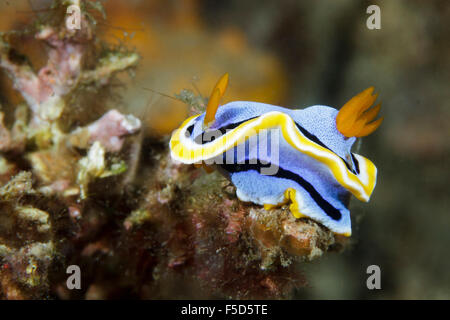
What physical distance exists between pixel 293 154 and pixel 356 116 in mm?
431

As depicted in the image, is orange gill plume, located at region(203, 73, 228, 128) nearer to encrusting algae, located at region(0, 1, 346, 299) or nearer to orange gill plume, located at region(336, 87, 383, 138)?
encrusting algae, located at region(0, 1, 346, 299)

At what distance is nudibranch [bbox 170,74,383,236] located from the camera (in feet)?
5.29

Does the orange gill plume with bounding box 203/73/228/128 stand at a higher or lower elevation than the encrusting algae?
higher

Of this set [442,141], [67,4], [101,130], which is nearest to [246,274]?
[101,130]

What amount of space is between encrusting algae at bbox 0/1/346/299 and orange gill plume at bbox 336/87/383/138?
589 millimetres

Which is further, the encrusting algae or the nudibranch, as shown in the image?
the encrusting algae

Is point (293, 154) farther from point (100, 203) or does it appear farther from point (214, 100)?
point (100, 203)

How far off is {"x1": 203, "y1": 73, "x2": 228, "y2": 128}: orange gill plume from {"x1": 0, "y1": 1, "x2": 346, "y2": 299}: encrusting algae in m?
0.47

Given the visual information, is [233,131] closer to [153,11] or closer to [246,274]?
[246,274]

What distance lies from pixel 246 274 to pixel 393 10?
14.5 ft

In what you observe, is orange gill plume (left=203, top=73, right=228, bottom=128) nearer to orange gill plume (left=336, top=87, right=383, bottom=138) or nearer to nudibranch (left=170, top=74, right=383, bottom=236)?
nudibranch (left=170, top=74, right=383, bottom=236)

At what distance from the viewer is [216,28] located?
17.7 feet

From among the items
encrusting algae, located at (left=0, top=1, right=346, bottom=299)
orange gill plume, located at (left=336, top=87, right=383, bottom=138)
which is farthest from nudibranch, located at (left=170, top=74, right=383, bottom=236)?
encrusting algae, located at (left=0, top=1, right=346, bottom=299)

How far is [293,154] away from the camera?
164 cm
